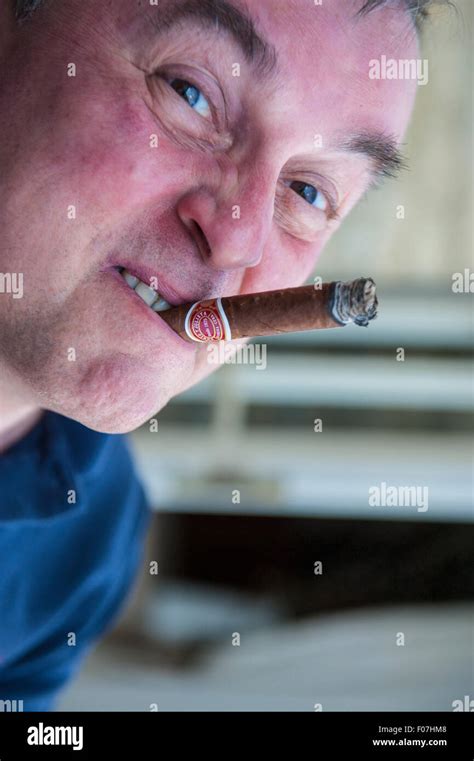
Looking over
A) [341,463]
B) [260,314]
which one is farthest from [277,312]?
[341,463]

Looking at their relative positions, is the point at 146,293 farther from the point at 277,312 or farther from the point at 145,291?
the point at 277,312

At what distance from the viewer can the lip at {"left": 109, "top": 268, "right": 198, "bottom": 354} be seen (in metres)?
0.75

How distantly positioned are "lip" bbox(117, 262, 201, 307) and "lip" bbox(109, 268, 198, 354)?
0.04 ft

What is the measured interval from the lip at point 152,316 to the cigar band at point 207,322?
0.03m

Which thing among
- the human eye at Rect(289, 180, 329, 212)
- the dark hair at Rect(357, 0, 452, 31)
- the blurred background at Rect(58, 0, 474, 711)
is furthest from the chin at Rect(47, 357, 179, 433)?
the blurred background at Rect(58, 0, 474, 711)

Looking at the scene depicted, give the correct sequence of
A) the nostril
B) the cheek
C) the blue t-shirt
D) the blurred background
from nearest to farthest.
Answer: the nostril < the cheek < the blue t-shirt < the blurred background

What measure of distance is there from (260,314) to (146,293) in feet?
0.40

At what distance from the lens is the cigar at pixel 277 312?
2.10ft

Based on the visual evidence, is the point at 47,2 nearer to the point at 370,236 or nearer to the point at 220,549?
the point at 370,236

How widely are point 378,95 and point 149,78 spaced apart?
0.78 ft

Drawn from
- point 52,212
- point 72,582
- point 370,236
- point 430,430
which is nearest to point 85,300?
point 52,212

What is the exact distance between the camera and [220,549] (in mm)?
2746

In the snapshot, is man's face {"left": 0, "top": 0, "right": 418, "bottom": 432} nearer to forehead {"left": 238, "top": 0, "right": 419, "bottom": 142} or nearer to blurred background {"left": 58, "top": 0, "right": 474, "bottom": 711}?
forehead {"left": 238, "top": 0, "right": 419, "bottom": 142}

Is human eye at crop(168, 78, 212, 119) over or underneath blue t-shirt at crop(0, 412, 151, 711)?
over
